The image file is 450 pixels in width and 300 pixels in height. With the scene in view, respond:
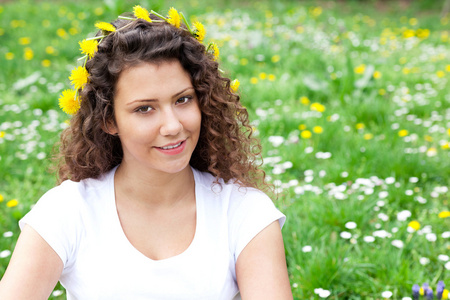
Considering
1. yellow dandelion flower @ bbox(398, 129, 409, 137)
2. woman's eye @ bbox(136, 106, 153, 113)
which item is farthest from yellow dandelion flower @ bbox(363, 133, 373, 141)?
woman's eye @ bbox(136, 106, 153, 113)

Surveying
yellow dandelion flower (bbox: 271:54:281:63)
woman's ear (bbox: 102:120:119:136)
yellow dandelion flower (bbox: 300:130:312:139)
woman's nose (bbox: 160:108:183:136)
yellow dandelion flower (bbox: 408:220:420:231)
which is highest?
woman's nose (bbox: 160:108:183:136)

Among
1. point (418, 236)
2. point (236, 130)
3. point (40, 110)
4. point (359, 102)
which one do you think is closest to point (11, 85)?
point (40, 110)

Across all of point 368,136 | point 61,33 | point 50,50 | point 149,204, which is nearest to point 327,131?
point 368,136

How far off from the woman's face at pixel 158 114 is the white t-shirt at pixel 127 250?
0.22 metres

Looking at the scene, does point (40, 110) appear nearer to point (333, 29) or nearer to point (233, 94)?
point (233, 94)

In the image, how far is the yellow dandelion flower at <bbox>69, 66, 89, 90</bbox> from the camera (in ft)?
4.96

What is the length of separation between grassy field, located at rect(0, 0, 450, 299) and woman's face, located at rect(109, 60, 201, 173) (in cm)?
55

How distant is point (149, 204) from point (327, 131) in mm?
1758

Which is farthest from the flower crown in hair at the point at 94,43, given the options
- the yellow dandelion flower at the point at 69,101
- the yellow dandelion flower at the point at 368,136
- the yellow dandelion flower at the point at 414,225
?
the yellow dandelion flower at the point at 368,136

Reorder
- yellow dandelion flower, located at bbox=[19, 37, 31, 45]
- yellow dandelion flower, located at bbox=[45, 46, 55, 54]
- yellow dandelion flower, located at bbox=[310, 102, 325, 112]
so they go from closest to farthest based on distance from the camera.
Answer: yellow dandelion flower, located at bbox=[310, 102, 325, 112] → yellow dandelion flower, located at bbox=[45, 46, 55, 54] → yellow dandelion flower, located at bbox=[19, 37, 31, 45]

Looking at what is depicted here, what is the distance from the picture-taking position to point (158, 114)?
4.81 ft

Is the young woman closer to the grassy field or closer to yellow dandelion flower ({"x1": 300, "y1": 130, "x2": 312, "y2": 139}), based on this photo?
the grassy field

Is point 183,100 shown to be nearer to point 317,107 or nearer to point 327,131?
point 327,131

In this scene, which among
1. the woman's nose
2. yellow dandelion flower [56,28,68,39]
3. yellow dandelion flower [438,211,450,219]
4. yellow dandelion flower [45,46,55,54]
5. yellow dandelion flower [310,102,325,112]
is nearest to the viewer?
the woman's nose
